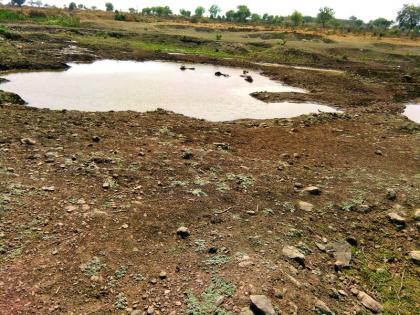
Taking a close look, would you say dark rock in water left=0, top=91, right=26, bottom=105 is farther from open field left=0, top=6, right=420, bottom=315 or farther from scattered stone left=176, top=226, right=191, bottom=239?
scattered stone left=176, top=226, right=191, bottom=239

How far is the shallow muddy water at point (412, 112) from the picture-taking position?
21778 mm

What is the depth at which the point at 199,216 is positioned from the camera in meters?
8.08

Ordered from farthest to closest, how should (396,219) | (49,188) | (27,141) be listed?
(27,141)
(396,219)
(49,188)

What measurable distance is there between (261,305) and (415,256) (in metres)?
4.18

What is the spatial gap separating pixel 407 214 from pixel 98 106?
14.3 m

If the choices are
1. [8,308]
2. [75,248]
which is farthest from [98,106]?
[8,308]

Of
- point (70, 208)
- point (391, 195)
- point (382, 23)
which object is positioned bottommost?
point (391, 195)

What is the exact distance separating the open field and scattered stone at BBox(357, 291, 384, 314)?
2 cm

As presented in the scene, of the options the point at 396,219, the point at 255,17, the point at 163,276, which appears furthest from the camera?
the point at 255,17

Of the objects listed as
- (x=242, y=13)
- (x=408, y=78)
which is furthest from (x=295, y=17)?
(x=408, y=78)

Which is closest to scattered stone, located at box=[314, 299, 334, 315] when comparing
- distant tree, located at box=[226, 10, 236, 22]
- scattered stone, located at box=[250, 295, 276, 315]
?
scattered stone, located at box=[250, 295, 276, 315]

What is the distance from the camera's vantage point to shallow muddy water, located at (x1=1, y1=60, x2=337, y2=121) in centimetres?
1906

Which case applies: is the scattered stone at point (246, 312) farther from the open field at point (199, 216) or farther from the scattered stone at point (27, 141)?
the scattered stone at point (27, 141)

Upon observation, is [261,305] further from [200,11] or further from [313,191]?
[200,11]
